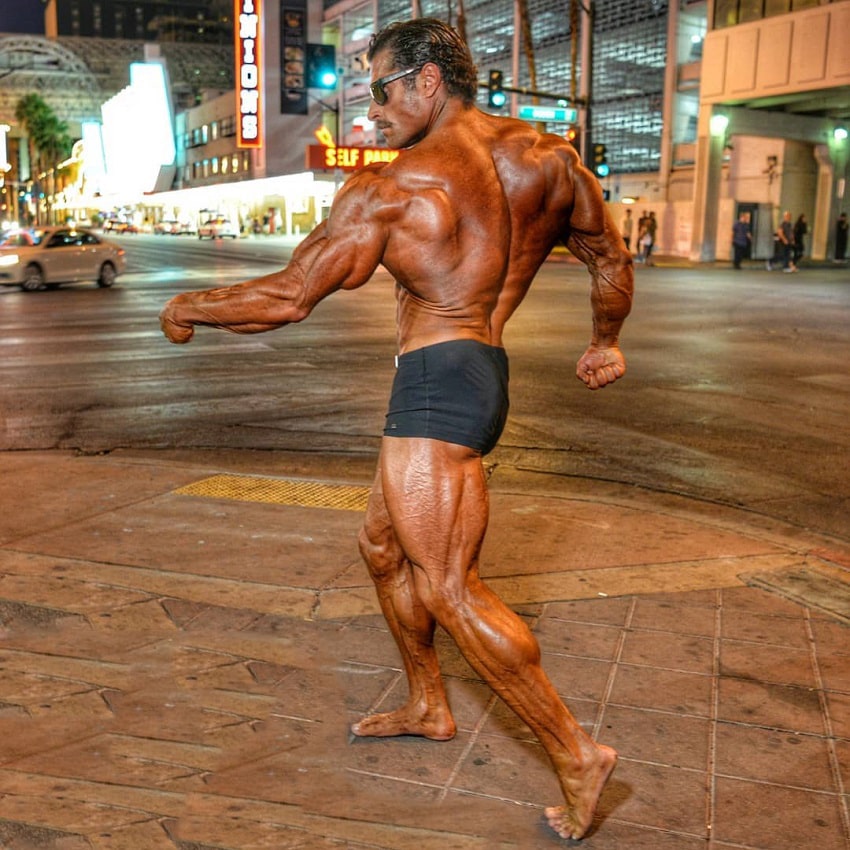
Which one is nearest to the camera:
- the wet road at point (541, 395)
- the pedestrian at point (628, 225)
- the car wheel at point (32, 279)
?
the wet road at point (541, 395)

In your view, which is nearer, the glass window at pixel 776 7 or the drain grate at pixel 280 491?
the drain grate at pixel 280 491

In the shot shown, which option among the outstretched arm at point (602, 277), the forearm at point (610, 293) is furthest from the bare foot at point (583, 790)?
the forearm at point (610, 293)

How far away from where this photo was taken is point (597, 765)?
115 inches

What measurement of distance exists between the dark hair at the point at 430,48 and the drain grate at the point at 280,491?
3.69 m

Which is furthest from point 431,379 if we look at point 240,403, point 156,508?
point 240,403

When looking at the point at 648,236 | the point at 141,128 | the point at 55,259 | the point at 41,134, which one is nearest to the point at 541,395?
the point at 55,259

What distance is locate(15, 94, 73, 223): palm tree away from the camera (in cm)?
11662

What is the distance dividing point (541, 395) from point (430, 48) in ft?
25.2

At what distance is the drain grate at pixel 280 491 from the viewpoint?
257 inches

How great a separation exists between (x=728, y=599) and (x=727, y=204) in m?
36.8

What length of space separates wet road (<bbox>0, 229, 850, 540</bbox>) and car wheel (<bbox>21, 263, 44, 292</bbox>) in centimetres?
504

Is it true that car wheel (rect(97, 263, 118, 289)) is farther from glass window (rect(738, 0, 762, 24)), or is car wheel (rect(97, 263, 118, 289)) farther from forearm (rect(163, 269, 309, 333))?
forearm (rect(163, 269, 309, 333))

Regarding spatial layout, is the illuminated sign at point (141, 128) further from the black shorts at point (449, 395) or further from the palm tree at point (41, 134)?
the black shorts at point (449, 395)

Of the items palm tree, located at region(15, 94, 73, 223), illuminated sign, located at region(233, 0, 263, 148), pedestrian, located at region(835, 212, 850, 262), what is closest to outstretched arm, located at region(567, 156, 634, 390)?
pedestrian, located at region(835, 212, 850, 262)
